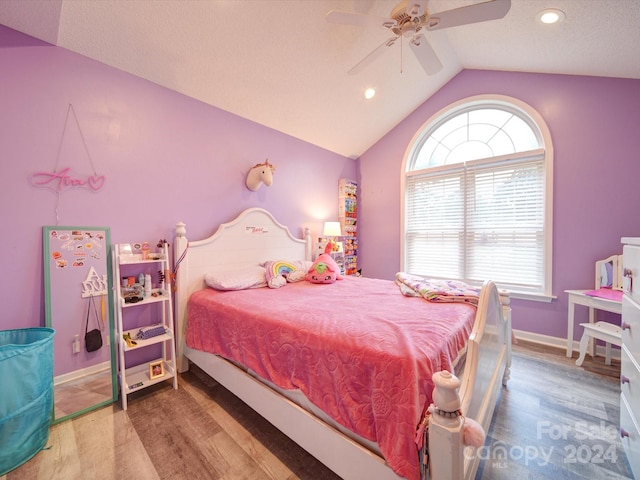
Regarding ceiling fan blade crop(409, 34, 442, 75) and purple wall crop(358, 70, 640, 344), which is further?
purple wall crop(358, 70, 640, 344)

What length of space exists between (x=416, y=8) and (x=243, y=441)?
283 cm

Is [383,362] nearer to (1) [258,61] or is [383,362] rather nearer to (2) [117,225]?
(2) [117,225]

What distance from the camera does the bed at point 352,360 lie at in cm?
97

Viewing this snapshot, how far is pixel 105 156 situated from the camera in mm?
2041

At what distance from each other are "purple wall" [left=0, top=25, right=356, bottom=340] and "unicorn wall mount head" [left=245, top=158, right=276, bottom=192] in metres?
0.10

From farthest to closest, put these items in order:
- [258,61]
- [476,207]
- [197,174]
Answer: [476,207] < [197,174] < [258,61]

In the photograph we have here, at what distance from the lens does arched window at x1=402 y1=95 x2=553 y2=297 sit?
9.84 ft

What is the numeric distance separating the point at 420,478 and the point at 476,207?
3296mm

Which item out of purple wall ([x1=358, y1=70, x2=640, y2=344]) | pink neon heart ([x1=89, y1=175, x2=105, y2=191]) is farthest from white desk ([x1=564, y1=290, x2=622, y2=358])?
pink neon heart ([x1=89, y1=175, x2=105, y2=191])

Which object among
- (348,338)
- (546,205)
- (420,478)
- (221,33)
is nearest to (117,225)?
(221,33)

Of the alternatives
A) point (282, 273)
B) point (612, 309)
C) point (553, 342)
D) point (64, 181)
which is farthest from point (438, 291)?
point (64, 181)

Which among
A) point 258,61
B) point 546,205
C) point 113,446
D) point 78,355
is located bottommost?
point 113,446

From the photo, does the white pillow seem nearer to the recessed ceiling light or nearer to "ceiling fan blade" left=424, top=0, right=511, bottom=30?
"ceiling fan blade" left=424, top=0, right=511, bottom=30

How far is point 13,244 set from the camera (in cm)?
170
